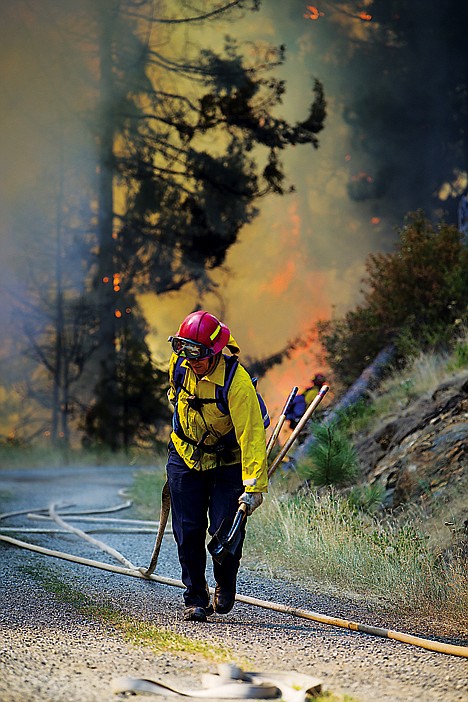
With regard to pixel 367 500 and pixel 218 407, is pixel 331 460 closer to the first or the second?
pixel 367 500

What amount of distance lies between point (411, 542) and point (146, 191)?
16.1 metres

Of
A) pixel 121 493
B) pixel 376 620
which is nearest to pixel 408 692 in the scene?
pixel 376 620

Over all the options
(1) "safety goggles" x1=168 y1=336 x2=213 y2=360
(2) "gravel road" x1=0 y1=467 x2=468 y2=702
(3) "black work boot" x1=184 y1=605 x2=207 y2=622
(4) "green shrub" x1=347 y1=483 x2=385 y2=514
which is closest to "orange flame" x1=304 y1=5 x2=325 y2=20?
(4) "green shrub" x1=347 y1=483 x2=385 y2=514

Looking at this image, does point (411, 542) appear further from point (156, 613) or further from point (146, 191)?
point (146, 191)

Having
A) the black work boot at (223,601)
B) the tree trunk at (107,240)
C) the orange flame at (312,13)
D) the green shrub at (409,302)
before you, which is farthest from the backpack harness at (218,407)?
the orange flame at (312,13)

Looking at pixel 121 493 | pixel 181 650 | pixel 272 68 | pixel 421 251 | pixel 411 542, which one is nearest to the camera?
pixel 181 650

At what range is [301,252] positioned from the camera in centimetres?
2259

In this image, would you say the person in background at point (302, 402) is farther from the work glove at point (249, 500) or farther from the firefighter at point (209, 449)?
the work glove at point (249, 500)

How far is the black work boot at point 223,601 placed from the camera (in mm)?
5391

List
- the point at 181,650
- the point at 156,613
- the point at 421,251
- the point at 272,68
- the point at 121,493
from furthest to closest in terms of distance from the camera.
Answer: the point at 272,68 < the point at 421,251 < the point at 121,493 < the point at 156,613 < the point at 181,650

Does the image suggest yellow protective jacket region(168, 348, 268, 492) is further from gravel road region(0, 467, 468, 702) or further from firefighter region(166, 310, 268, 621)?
gravel road region(0, 467, 468, 702)

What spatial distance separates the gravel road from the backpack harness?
36.3 inches

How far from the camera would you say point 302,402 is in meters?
11.5

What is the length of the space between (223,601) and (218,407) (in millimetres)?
1066
